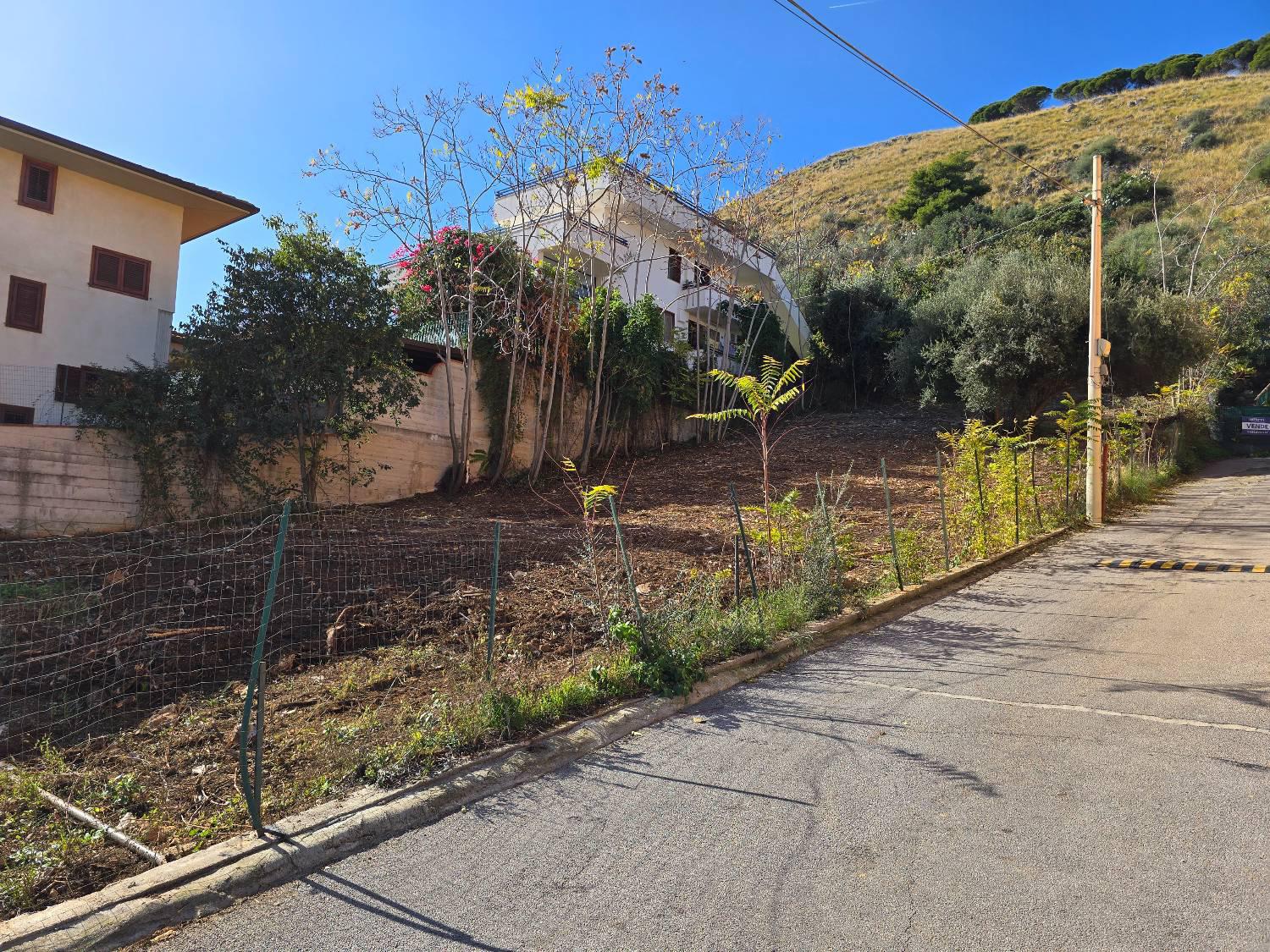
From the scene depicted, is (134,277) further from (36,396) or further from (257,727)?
(257,727)

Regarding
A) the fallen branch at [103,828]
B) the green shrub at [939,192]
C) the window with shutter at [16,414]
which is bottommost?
the fallen branch at [103,828]

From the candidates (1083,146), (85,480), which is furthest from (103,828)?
(1083,146)

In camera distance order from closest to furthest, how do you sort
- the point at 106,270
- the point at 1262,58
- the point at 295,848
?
the point at 295,848 < the point at 106,270 < the point at 1262,58

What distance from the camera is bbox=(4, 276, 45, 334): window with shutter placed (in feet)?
51.8

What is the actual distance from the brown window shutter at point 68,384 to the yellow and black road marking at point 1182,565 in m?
18.0

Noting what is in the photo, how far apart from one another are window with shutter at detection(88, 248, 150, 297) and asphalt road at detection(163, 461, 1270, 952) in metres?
17.1

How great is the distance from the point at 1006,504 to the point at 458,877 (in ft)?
34.0

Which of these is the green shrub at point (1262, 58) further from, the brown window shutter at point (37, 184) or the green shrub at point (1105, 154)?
the brown window shutter at point (37, 184)

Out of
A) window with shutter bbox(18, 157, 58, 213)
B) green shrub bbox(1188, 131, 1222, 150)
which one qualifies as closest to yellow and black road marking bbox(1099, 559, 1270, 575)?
window with shutter bbox(18, 157, 58, 213)

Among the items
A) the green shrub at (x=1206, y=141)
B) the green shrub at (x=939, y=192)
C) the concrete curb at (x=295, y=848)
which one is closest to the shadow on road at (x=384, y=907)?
the concrete curb at (x=295, y=848)

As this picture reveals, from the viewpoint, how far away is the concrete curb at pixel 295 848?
3.08 metres

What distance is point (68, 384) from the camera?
53.5 ft

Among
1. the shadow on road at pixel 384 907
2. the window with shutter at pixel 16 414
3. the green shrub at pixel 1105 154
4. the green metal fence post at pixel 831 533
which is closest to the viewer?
the shadow on road at pixel 384 907

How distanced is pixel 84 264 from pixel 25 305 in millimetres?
1434
